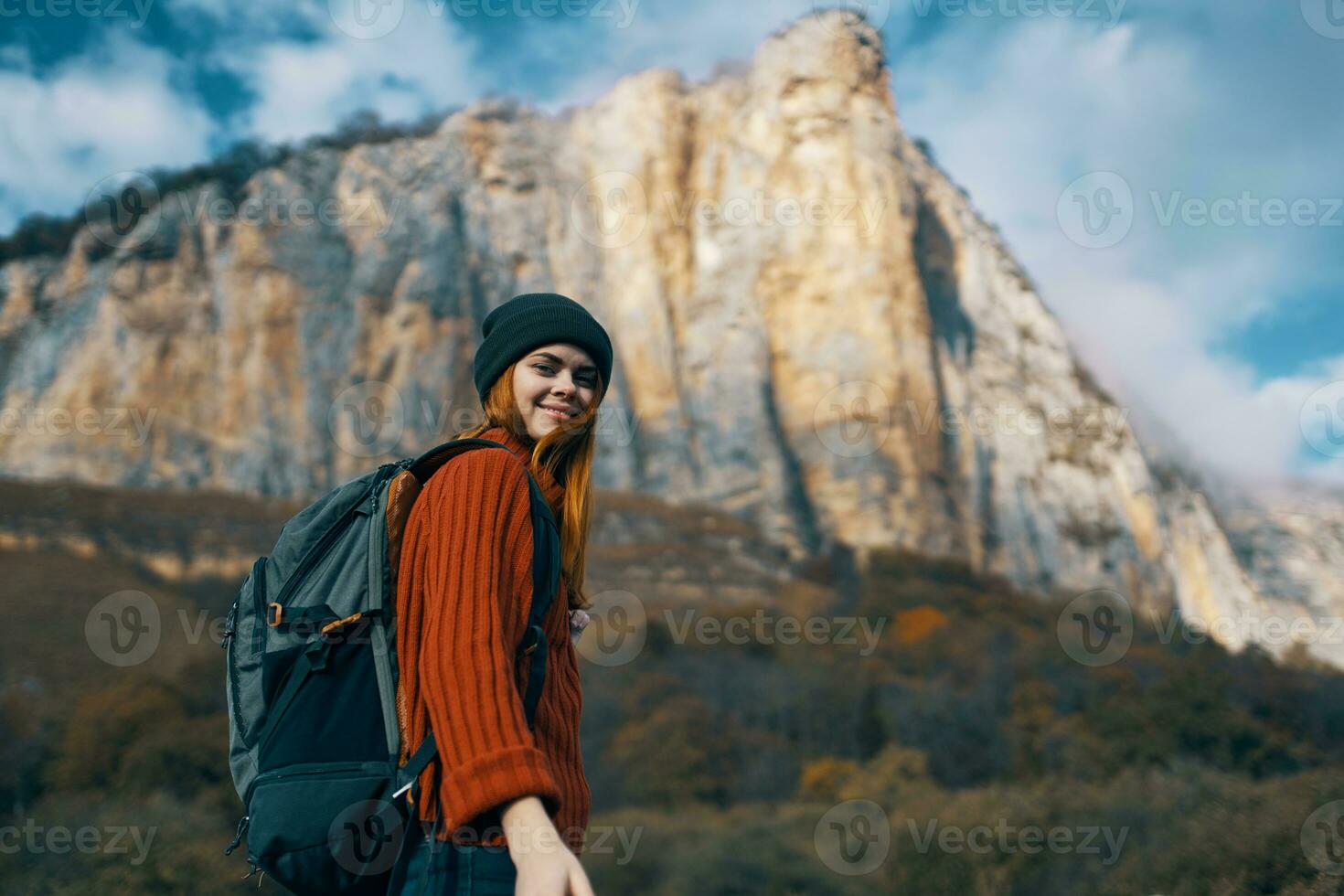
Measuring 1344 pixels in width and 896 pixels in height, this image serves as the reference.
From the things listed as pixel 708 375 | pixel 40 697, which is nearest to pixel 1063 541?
pixel 708 375

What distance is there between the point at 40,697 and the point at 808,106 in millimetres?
40052

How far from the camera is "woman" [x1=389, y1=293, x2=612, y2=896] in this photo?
4.22ft

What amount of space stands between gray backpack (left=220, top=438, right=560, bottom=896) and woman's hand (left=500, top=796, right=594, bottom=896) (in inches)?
5.9

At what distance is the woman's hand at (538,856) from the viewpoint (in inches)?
49.4
